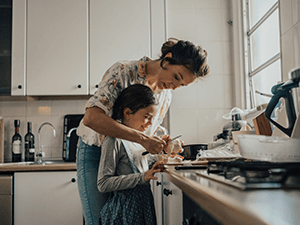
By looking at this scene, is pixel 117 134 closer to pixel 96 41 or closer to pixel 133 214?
pixel 133 214

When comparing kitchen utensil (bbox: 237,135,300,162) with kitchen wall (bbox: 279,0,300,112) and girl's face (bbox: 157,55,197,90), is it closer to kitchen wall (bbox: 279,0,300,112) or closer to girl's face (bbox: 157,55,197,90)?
girl's face (bbox: 157,55,197,90)

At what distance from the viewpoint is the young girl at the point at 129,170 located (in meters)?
1.12

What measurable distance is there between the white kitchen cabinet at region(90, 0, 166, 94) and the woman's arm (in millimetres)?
1256

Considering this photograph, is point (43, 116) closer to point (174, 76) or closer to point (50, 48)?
point (50, 48)

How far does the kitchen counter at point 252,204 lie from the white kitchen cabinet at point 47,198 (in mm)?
1778

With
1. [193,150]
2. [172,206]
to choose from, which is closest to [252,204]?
[172,206]

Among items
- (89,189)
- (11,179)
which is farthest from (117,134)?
(11,179)

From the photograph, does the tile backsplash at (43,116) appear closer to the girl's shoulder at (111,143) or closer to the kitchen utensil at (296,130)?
the girl's shoulder at (111,143)

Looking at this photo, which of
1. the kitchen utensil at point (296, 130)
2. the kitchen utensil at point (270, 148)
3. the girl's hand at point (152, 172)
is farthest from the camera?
the girl's hand at point (152, 172)

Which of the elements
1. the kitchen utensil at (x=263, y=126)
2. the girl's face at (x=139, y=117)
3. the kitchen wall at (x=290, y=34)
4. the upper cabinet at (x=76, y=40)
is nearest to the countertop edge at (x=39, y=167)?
the upper cabinet at (x=76, y=40)

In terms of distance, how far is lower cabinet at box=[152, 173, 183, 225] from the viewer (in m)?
0.86

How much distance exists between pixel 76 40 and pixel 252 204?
2.31m

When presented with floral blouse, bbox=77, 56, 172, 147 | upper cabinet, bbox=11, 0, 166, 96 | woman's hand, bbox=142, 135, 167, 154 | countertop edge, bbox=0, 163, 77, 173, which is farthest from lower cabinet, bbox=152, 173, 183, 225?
upper cabinet, bbox=11, 0, 166, 96

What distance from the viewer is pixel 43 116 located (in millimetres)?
2727
